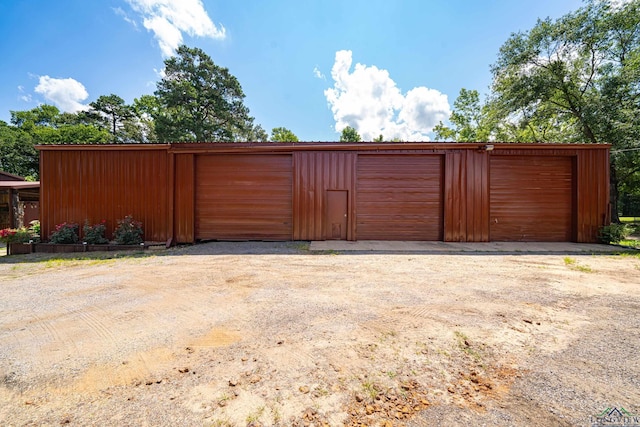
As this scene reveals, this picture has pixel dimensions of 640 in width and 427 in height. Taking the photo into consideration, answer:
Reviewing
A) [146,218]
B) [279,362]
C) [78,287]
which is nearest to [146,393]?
[279,362]

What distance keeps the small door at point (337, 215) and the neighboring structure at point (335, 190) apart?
4 centimetres

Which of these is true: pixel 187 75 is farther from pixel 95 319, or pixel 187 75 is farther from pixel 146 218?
pixel 95 319

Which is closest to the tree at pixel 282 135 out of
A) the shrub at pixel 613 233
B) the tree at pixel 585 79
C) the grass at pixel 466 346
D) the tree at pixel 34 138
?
the tree at pixel 34 138

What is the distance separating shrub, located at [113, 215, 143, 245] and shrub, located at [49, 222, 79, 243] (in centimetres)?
125

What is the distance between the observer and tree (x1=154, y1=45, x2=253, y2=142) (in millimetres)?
22500

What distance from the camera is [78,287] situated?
4.50 meters

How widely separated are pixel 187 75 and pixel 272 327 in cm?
2767

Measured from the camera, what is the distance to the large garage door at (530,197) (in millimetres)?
9422

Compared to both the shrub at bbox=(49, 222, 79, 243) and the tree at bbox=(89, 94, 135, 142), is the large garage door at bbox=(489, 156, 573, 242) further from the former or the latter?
the tree at bbox=(89, 94, 135, 142)

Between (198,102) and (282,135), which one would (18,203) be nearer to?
(198,102)

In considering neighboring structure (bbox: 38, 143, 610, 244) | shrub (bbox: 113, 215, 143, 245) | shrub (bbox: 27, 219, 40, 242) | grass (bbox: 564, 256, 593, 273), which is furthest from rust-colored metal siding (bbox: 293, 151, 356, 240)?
shrub (bbox: 27, 219, 40, 242)

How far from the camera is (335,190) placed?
939 centimetres

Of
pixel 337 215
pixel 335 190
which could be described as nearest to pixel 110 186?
pixel 335 190

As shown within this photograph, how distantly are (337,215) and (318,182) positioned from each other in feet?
4.42
